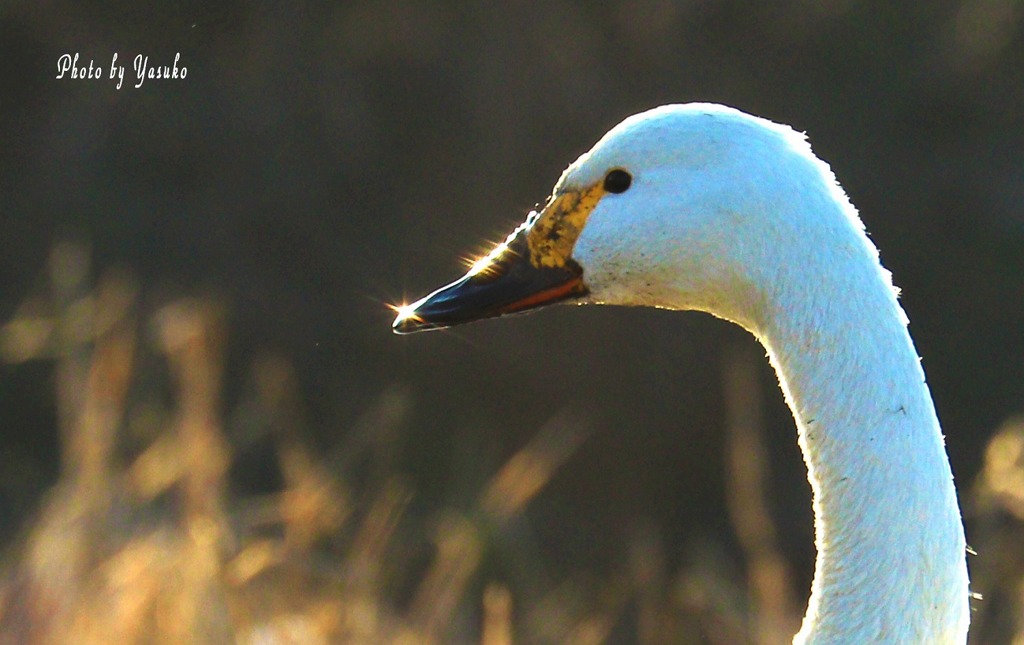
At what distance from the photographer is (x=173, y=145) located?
7.93m

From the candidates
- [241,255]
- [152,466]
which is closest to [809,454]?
[152,466]

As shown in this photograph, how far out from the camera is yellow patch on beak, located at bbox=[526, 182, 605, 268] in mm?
1979

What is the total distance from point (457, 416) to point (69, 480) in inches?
167

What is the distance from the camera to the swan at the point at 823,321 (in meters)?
1.61

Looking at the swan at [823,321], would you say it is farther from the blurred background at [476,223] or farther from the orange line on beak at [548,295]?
the blurred background at [476,223]

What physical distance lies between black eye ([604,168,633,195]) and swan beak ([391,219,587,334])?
18cm

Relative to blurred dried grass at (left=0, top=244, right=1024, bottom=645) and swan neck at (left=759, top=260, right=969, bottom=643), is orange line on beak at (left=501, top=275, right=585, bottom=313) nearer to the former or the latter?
swan neck at (left=759, top=260, right=969, bottom=643)

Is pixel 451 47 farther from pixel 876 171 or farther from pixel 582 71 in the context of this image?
pixel 876 171

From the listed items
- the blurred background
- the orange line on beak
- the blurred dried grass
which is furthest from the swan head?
the blurred background

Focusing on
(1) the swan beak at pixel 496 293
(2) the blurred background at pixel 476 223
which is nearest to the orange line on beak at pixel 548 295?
(1) the swan beak at pixel 496 293

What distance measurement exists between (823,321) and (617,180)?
383 mm

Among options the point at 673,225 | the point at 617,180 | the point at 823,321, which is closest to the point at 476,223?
the point at 617,180

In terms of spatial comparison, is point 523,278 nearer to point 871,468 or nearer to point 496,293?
point 496,293

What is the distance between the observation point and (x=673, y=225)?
1823 millimetres
